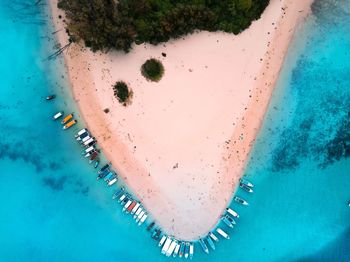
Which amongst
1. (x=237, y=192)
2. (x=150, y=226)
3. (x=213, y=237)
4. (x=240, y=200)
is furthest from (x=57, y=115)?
(x=240, y=200)

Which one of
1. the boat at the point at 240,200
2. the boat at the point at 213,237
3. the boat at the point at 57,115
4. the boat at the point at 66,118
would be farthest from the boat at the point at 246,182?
the boat at the point at 57,115

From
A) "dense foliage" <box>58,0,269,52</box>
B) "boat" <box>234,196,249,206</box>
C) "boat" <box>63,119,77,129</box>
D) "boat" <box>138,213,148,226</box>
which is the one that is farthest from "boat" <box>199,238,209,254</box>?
"dense foliage" <box>58,0,269,52</box>

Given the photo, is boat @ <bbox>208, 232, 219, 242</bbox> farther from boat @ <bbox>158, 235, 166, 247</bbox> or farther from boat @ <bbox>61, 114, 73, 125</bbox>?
boat @ <bbox>61, 114, 73, 125</bbox>

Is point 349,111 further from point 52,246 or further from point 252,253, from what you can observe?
point 52,246

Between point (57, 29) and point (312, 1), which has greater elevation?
point (312, 1)

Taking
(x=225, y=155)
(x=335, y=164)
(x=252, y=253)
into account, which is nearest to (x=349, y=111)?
(x=335, y=164)

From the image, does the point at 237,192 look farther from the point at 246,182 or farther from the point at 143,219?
the point at 143,219

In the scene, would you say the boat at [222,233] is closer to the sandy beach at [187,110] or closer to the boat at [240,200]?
the sandy beach at [187,110]

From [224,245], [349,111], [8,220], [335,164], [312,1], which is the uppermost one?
[312,1]
